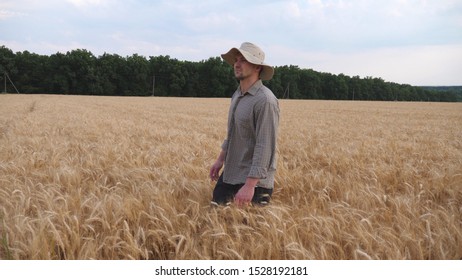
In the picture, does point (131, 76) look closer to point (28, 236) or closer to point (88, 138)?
point (88, 138)

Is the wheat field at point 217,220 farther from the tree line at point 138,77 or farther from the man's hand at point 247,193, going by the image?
the tree line at point 138,77

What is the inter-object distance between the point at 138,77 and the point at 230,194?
254ft

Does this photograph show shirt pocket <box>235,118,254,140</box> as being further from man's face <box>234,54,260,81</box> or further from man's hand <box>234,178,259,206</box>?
man's hand <box>234,178,259,206</box>

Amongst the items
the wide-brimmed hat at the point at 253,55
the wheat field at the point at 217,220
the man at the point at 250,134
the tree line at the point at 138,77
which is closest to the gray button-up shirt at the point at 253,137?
the man at the point at 250,134

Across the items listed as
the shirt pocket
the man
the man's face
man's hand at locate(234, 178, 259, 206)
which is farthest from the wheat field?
the man's face

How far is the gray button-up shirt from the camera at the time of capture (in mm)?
2768

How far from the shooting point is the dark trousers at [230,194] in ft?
9.75

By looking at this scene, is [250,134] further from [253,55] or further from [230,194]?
[253,55]

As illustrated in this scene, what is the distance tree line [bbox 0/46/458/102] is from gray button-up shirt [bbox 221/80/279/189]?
7426 cm

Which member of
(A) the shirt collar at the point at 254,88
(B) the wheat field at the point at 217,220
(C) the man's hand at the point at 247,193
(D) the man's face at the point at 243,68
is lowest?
(B) the wheat field at the point at 217,220

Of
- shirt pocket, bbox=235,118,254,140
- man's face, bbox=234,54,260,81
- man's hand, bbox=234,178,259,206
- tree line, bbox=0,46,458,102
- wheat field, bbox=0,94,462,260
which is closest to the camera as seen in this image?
wheat field, bbox=0,94,462,260

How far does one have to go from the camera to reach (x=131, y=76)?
7719 cm
